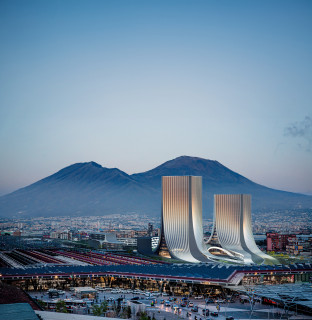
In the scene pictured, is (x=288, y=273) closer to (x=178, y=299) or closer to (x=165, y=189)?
(x=178, y=299)

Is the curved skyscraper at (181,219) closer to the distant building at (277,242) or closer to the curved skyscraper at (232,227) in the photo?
the curved skyscraper at (232,227)

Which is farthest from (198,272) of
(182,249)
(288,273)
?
(182,249)

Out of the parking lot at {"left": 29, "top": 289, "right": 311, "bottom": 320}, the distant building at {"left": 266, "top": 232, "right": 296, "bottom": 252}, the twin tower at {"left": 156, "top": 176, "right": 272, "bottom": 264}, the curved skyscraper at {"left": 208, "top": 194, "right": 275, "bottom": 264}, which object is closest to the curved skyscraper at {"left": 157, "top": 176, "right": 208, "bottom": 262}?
the twin tower at {"left": 156, "top": 176, "right": 272, "bottom": 264}

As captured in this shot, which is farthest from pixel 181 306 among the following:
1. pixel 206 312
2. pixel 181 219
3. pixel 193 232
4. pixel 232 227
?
pixel 232 227

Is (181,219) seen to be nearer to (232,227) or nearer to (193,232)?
(193,232)

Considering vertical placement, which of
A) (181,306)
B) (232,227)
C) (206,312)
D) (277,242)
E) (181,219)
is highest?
(181,219)
